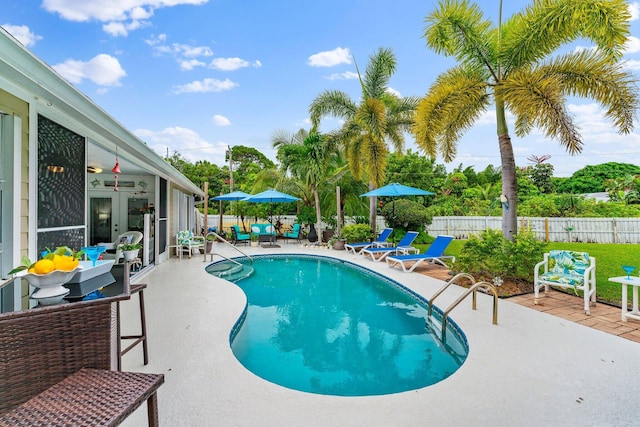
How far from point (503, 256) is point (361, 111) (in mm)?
8153

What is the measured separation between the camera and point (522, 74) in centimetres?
661

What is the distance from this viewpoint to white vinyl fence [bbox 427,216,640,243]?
1387 cm

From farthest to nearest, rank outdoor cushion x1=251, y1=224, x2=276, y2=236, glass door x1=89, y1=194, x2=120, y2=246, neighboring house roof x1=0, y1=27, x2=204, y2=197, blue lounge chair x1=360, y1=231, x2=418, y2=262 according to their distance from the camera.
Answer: outdoor cushion x1=251, y1=224, x2=276, y2=236 → glass door x1=89, y1=194, x2=120, y2=246 → blue lounge chair x1=360, y1=231, x2=418, y2=262 → neighboring house roof x1=0, y1=27, x2=204, y2=197

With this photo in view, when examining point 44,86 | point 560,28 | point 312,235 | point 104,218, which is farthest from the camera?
point 312,235

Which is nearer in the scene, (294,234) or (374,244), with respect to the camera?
(374,244)

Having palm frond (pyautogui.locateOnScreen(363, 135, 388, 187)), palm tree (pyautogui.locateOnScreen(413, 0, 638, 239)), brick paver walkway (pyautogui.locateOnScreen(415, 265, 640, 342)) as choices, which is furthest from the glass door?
brick paver walkway (pyautogui.locateOnScreen(415, 265, 640, 342))

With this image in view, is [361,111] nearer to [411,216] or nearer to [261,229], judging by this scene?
[411,216]

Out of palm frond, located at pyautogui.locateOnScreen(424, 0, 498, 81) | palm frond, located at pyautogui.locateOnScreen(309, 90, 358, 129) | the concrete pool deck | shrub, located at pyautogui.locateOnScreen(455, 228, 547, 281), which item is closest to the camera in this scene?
the concrete pool deck

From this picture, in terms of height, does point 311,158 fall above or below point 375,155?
above

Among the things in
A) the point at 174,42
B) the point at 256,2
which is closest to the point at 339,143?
the point at 256,2

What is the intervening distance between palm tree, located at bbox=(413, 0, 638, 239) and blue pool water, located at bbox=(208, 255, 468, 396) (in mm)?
3559

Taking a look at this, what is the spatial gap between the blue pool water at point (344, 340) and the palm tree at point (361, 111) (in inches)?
266

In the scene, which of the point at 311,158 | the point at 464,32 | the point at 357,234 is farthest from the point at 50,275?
the point at 311,158

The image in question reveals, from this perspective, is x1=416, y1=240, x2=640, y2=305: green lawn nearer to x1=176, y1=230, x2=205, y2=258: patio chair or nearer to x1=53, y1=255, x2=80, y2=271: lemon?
x1=53, y1=255, x2=80, y2=271: lemon
